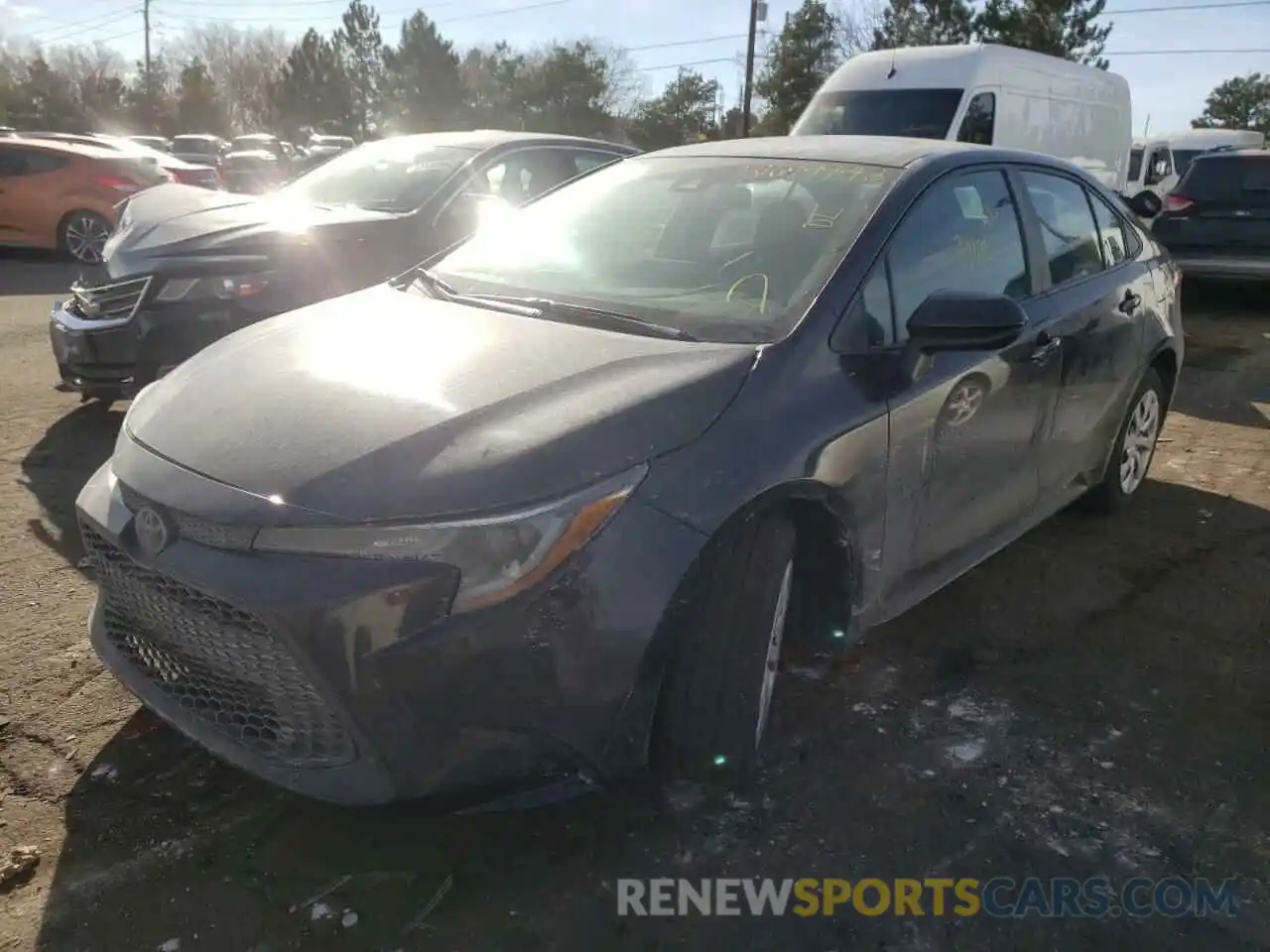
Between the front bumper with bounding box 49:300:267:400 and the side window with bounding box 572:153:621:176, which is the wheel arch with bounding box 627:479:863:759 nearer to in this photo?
the front bumper with bounding box 49:300:267:400

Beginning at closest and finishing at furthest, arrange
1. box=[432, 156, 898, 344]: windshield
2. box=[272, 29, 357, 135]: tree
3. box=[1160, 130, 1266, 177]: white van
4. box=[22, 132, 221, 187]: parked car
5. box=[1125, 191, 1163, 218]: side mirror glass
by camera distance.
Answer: box=[432, 156, 898, 344]: windshield, box=[1125, 191, 1163, 218]: side mirror glass, box=[22, 132, 221, 187]: parked car, box=[1160, 130, 1266, 177]: white van, box=[272, 29, 357, 135]: tree

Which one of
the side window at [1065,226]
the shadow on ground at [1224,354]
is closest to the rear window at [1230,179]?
the shadow on ground at [1224,354]

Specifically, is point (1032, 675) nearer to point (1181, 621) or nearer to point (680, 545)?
point (1181, 621)

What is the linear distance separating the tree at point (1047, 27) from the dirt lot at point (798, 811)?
3319cm

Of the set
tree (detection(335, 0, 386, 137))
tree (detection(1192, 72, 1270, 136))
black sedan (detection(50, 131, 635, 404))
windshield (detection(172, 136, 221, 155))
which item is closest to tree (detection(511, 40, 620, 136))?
tree (detection(335, 0, 386, 137))

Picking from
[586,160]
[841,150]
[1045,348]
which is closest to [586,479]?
[841,150]

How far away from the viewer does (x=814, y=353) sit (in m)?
2.62

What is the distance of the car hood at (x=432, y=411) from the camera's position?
82.4 inches

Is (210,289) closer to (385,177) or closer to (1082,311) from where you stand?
(385,177)

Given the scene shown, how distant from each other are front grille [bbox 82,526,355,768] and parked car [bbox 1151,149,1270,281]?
10.2 meters

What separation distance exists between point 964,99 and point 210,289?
845 centimetres

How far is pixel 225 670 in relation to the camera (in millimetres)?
2180

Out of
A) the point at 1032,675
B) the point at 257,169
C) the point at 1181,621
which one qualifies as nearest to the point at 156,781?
the point at 1032,675

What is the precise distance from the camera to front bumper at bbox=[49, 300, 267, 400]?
4863mm
